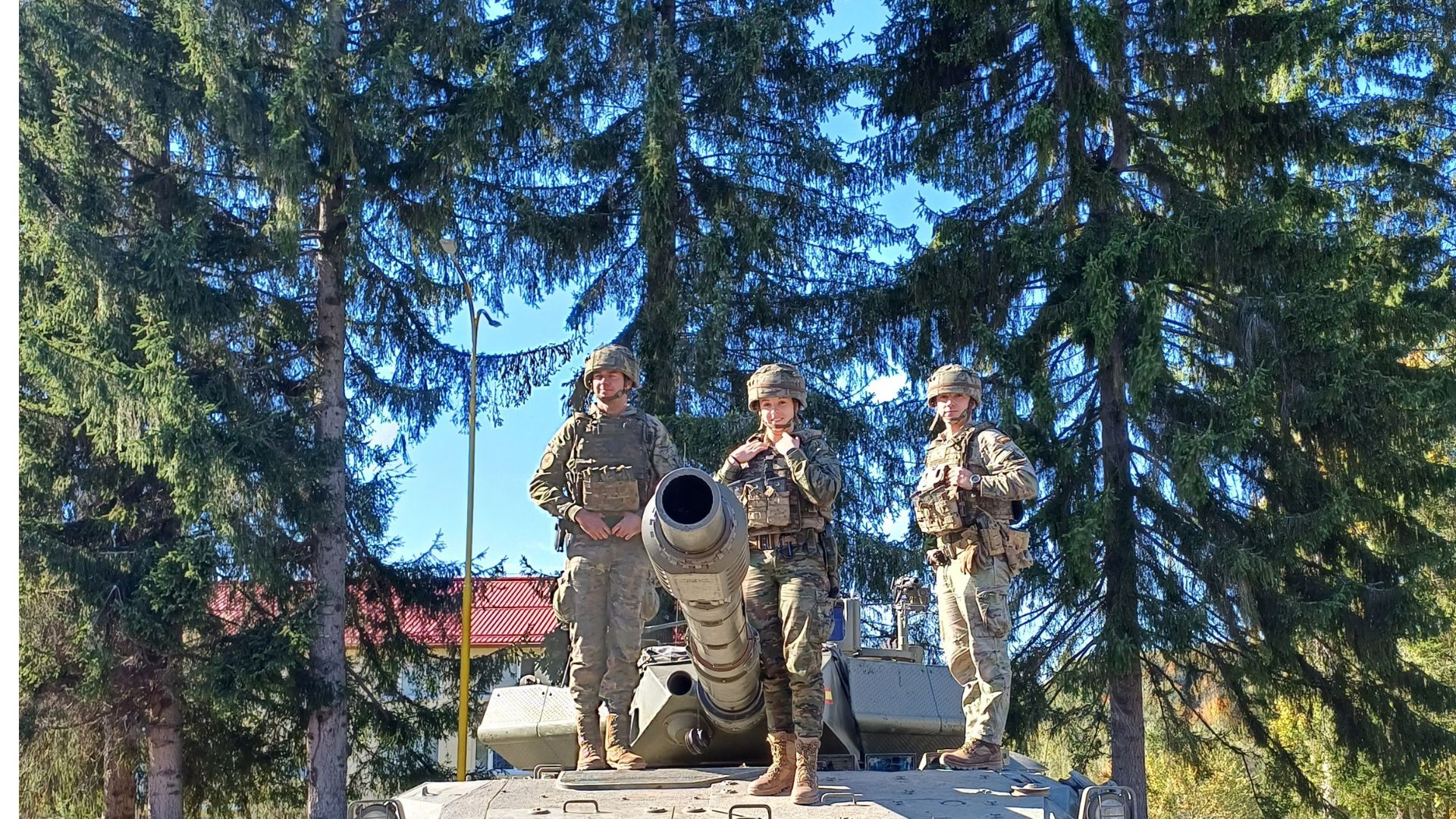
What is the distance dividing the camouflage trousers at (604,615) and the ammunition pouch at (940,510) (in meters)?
1.67

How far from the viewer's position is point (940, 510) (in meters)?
8.16

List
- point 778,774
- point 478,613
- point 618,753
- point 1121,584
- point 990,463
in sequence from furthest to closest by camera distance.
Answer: point 478,613, point 1121,584, point 990,463, point 618,753, point 778,774

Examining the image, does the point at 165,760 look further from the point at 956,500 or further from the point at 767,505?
the point at 767,505

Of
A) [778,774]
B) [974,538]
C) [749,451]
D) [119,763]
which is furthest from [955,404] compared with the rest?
[119,763]

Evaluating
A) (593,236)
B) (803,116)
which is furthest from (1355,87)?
(593,236)

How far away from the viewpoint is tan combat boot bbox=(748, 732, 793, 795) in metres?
6.41

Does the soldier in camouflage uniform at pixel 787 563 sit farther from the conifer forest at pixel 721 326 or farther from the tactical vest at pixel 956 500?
the conifer forest at pixel 721 326

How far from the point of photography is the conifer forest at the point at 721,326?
1595 centimetres

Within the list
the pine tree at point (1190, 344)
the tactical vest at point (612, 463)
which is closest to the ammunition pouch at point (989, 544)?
the tactical vest at point (612, 463)

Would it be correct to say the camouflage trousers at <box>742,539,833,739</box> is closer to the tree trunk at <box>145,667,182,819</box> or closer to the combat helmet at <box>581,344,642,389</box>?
the combat helmet at <box>581,344,642,389</box>

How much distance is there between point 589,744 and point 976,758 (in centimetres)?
204

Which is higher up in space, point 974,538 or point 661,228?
point 661,228

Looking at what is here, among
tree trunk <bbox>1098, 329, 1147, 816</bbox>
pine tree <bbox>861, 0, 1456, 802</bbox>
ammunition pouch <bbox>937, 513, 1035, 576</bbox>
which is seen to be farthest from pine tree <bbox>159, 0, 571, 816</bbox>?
ammunition pouch <bbox>937, 513, 1035, 576</bbox>

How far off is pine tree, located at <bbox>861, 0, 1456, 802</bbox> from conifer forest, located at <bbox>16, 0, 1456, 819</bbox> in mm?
61
